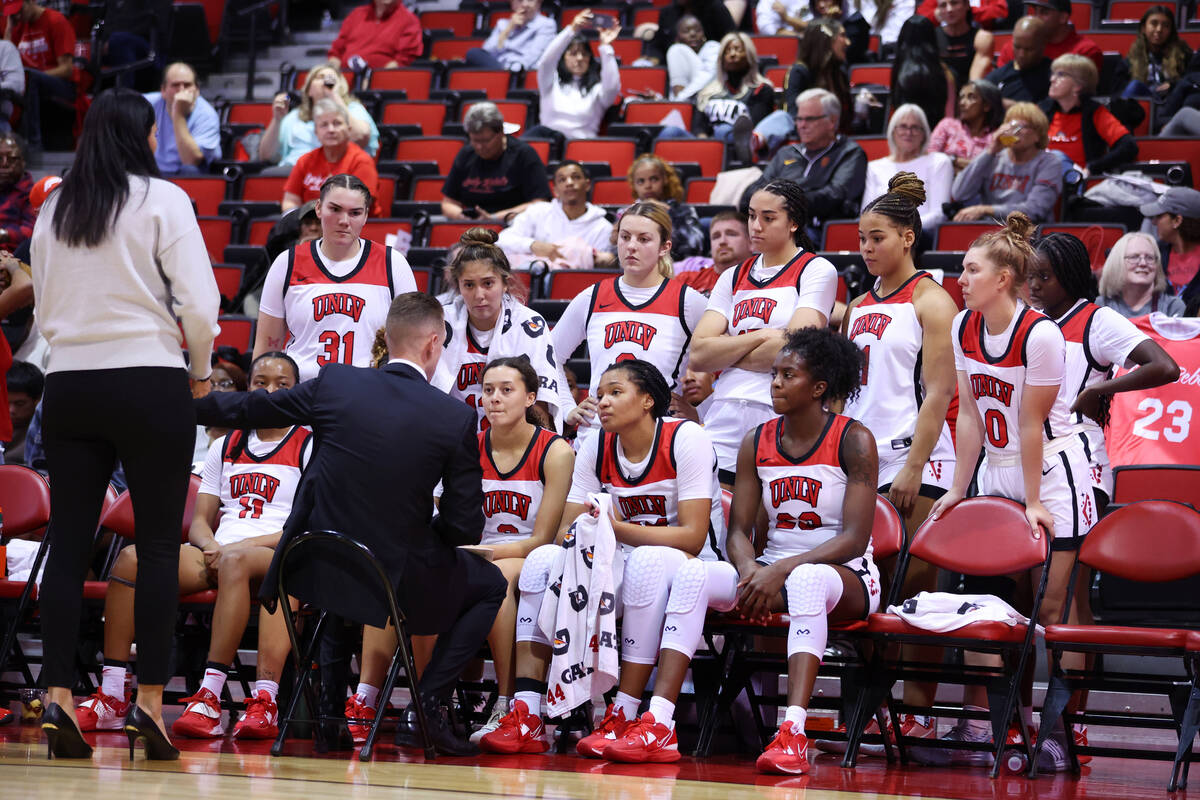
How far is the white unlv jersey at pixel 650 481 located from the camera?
→ 4516 millimetres

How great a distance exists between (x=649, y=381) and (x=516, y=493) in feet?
1.97

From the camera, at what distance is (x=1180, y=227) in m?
6.29

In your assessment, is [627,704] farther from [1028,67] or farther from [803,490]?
[1028,67]

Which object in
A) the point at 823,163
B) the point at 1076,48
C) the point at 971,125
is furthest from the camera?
the point at 1076,48

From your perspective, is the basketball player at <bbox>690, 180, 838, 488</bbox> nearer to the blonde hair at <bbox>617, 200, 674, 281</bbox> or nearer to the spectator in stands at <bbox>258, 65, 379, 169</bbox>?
the blonde hair at <bbox>617, 200, 674, 281</bbox>

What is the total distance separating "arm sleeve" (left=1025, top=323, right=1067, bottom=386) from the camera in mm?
4332

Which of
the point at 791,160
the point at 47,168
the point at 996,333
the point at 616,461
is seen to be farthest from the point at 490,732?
the point at 47,168

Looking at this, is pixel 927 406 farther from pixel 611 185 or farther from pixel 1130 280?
pixel 611 185

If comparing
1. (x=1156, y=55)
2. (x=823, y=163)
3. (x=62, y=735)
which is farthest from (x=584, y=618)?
(x=1156, y=55)

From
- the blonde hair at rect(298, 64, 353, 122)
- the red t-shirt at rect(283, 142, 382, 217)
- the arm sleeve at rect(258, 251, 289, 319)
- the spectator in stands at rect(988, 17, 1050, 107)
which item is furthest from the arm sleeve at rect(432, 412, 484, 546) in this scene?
the spectator in stands at rect(988, 17, 1050, 107)

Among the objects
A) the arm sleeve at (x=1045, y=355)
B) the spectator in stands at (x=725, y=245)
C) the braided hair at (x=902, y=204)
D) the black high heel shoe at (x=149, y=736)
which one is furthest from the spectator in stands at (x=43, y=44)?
the arm sleeve at (x=1045, y=355)

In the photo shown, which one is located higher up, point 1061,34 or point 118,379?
point 1061,34

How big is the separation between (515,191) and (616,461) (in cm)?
385

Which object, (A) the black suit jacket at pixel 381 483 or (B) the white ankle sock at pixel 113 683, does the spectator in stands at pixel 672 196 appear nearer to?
(A) the black suit jacket at pixel 381 483
